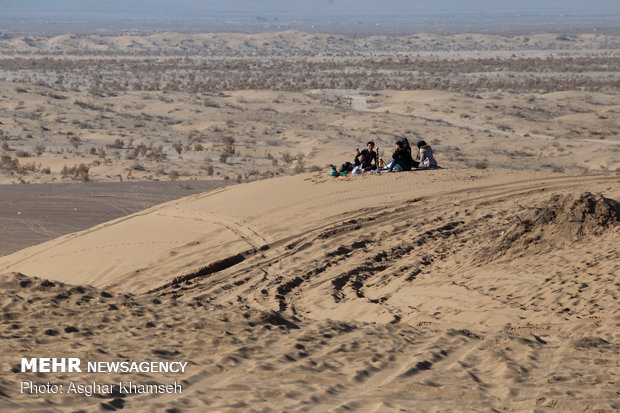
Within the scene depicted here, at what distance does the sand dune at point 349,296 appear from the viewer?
7664 mm

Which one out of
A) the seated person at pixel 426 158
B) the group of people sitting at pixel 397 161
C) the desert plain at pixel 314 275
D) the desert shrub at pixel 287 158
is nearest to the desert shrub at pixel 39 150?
the desert plain at pixel 314 275

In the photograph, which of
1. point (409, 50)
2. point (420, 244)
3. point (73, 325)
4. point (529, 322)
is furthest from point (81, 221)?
point (409, 50)

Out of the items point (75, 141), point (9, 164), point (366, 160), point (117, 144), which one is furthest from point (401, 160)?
point (75, 141)

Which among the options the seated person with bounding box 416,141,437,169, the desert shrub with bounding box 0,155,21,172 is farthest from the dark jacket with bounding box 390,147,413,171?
the desert shrub with bounding box 0,155,21,172

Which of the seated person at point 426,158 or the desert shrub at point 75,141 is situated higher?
the seated person at point 426,158

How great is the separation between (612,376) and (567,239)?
5496 millimetres

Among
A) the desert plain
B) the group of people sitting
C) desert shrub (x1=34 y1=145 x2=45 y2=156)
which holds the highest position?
the group of people sitting

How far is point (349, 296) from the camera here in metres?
12.0

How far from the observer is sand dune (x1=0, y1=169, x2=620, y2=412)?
25.1 ft

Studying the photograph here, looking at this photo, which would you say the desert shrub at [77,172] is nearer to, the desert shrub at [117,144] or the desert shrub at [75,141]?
the desert shrub at [117,144]

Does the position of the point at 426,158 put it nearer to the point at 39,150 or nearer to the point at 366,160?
the point at 366,160

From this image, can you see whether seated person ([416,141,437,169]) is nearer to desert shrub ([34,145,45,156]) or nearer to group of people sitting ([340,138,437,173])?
group of people sitting ([340,138,437,173])

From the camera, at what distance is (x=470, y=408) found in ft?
23.7

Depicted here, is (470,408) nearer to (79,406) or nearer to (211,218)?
(79,406)
